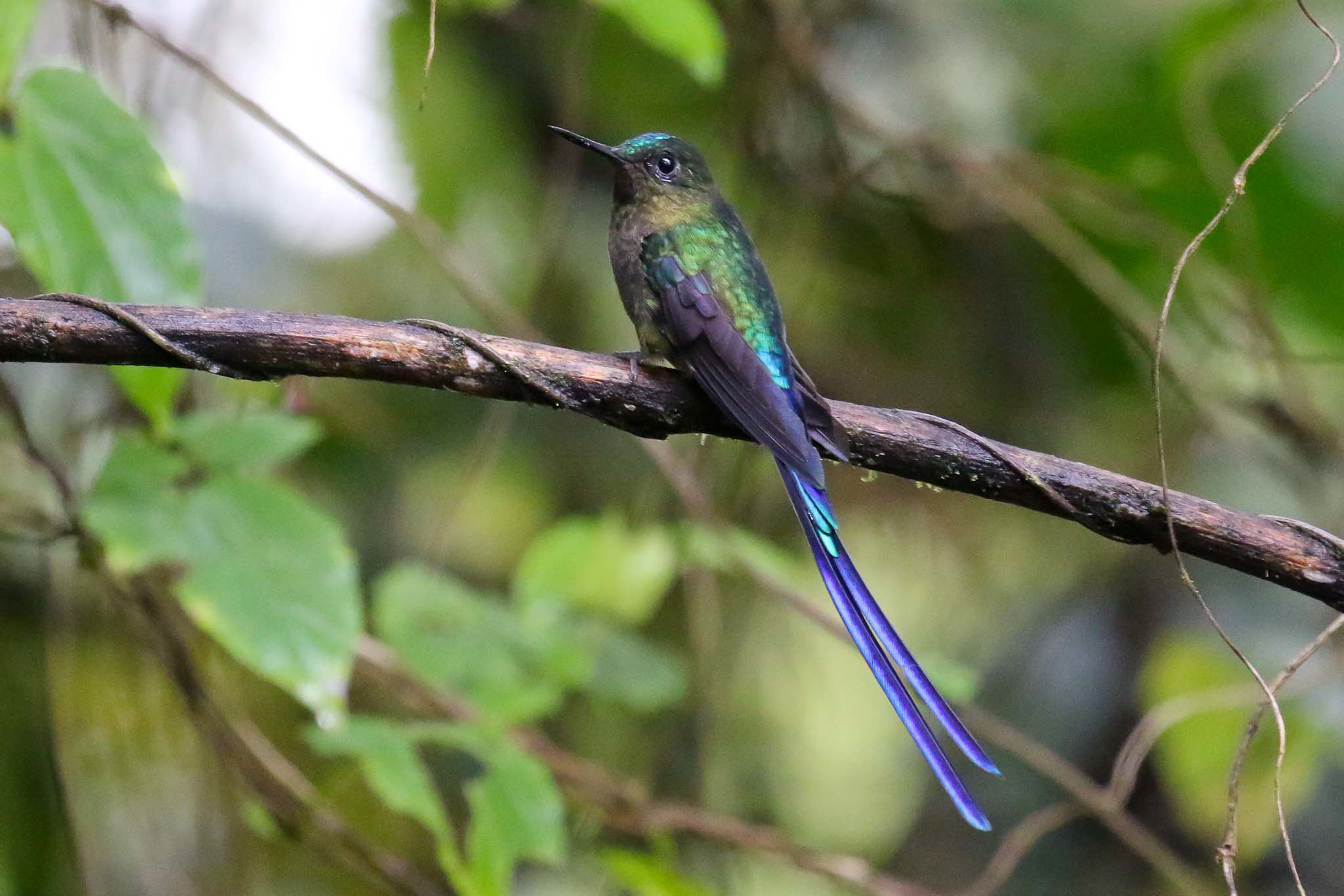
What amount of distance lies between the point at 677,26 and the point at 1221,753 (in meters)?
2.16

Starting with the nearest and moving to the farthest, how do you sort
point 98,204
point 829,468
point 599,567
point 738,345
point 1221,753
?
1. point 98,204
2. point 738,345
3. point 599,567
4. point 1221,753
5. point 829,468

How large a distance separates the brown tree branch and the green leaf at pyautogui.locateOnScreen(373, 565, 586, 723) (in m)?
Result: 0.97

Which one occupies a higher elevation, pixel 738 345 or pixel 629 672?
pixel 738 345

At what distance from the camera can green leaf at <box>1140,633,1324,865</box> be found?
2.90m

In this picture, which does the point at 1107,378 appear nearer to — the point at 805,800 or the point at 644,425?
the point at 805,800

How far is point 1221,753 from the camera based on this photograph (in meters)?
2.91

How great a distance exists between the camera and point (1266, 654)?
3.28m

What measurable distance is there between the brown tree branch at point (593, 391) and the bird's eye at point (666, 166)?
777 mm

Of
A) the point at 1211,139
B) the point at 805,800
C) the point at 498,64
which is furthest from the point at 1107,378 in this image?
the point at 498,64

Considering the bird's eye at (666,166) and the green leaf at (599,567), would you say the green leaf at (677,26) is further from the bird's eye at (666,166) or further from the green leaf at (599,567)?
the green leaf at (599,567)

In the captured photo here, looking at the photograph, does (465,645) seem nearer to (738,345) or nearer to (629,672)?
(629,672)

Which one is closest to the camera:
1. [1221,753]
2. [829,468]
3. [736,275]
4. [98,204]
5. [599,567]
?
[98,204]

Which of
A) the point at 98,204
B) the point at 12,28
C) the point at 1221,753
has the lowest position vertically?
the point at 98,204

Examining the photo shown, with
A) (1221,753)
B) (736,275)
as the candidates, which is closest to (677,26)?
(736,275)
